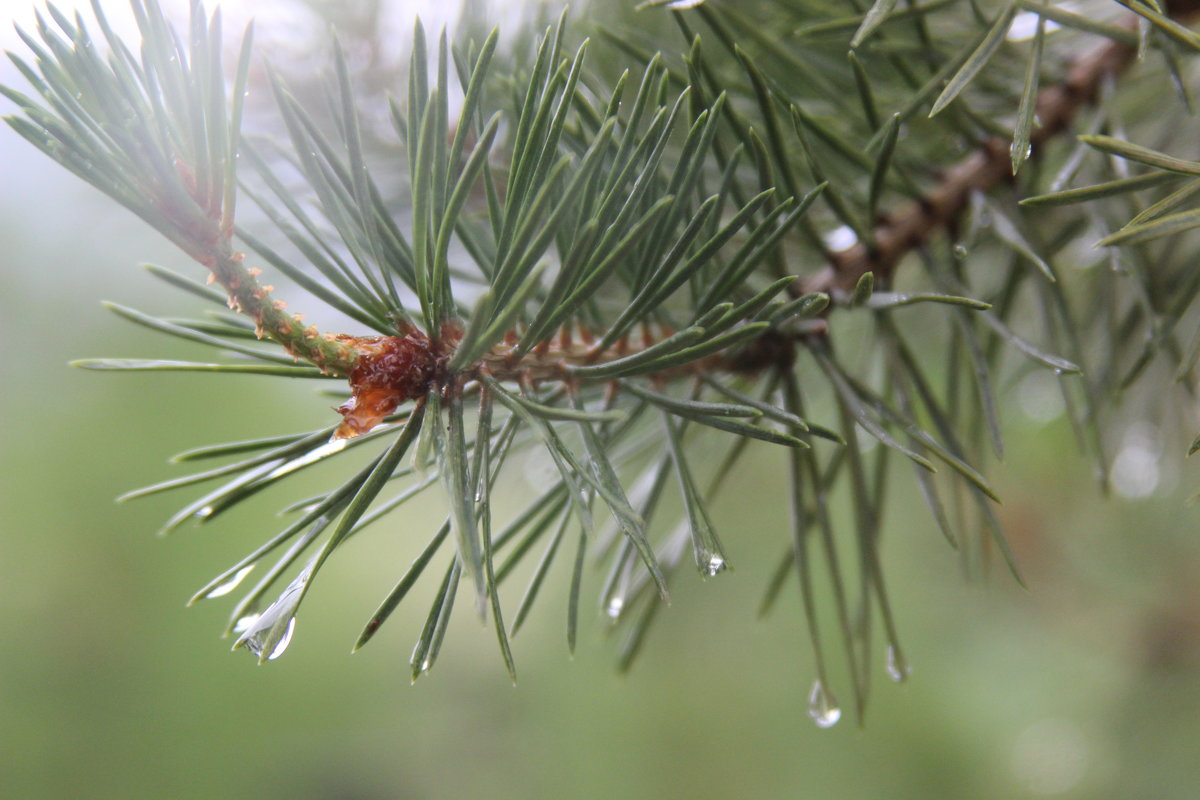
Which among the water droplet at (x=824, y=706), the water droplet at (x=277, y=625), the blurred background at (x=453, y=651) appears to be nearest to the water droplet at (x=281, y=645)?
the water droplet at (x=277, y=625)

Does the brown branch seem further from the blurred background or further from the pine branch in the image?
the blurred background

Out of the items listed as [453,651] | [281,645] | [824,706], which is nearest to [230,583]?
[281,645]

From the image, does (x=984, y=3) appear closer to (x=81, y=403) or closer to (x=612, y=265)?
(x=612, y=265)

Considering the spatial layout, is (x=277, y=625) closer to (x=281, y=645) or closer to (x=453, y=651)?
(x=281, y=645)

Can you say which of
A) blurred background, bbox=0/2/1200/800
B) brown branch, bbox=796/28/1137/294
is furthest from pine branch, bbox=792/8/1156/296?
blurred background, bbox=0/2/1200/800

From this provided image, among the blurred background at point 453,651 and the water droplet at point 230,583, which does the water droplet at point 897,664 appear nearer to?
the water droplet at point 230,583

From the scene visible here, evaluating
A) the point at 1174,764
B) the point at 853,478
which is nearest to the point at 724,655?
the point at 1174,764
